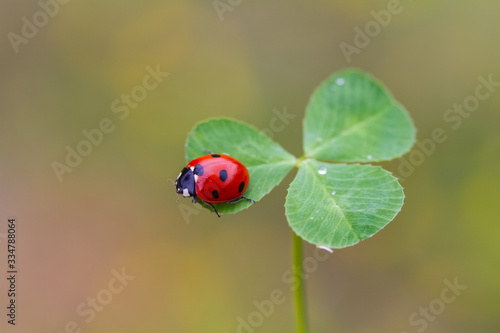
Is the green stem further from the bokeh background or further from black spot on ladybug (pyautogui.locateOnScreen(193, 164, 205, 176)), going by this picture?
the bokeh background

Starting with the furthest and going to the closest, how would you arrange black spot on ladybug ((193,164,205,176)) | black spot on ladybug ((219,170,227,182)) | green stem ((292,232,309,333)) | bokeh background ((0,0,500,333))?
1. bokeh background ((0,0,500,333))
2. black spot on ladybug ((193,164,205,176))
3. black spot on ladybug ((219,170,227,182))
4. green stem ((292,232,309,333))

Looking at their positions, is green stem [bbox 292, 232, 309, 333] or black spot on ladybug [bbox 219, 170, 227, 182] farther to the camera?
black spot on ladybug [bbox 219, 170, 227, 182]

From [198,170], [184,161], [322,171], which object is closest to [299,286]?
[322,171]

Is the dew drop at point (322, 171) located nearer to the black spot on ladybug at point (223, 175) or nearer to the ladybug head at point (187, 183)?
the black spot on ladybug at point (223, 175)

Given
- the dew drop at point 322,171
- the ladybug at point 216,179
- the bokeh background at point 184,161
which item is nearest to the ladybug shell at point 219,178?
the ladybug at point 216,179

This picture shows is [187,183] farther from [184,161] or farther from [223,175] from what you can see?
[184,161]

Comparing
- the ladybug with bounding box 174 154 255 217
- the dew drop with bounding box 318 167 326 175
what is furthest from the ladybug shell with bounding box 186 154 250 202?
the dew drop with bounding box 318 167 326 175
